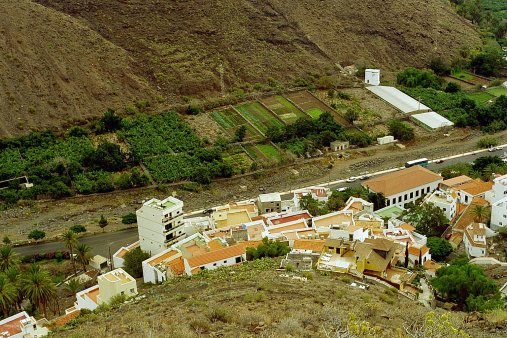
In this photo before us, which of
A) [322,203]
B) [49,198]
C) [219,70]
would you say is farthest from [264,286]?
[219,70]

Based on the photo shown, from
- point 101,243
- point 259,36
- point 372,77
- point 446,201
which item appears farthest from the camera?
point 259,36

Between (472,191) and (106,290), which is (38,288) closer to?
(106,290)

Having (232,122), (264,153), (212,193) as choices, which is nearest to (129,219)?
(212,193)

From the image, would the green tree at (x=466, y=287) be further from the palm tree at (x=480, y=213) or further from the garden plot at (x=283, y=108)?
the garden plot at (x=283, y=108)

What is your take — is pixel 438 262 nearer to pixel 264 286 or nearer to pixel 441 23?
pixel 264 286

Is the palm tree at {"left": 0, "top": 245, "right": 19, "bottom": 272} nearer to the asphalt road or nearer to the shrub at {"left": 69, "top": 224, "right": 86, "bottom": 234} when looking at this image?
the asphalt road
